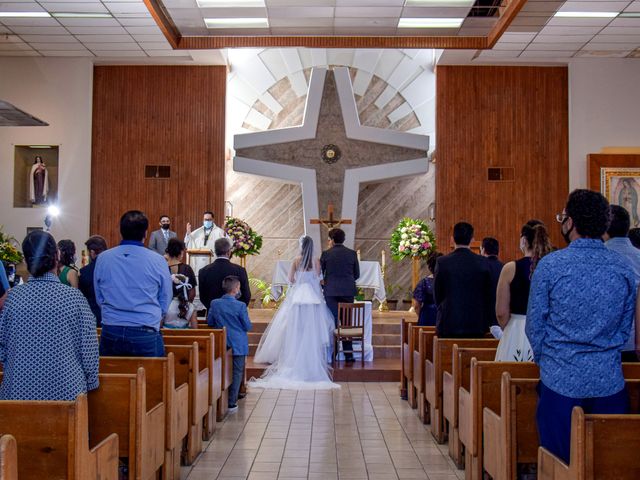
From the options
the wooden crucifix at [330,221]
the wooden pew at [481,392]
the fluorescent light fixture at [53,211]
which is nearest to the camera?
the wooden pew at [481,392]

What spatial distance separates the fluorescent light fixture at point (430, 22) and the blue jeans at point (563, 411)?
32.8 ft

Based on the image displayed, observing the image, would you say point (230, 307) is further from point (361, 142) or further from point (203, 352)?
point (361, 142)

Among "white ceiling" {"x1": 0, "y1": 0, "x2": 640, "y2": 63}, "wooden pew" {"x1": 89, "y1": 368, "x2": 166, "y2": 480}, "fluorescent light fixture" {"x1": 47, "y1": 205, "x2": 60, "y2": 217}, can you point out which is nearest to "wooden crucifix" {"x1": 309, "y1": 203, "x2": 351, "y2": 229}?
"white ceiling" {"x1": 0, "y1": 0, "x2": 640, "y2": 63}

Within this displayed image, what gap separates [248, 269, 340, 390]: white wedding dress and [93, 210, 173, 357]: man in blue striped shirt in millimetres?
4030

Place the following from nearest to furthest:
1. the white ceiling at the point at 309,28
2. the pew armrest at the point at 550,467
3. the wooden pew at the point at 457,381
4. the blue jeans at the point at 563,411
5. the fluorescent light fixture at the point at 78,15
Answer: the pew armrest at the point at 550,467, the blue jeans at the point at 563,411, the wooden pew at the point at 457,381, the white ceiling at the point at 309,28, the fluorescent light fixture at the point at 78,15

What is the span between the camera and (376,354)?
34.9 feet

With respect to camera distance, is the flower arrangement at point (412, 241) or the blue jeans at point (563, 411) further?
the flower arrangement at point (412, 241)

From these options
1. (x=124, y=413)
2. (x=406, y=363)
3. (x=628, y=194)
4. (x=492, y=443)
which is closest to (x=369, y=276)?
(x=406, y=363)

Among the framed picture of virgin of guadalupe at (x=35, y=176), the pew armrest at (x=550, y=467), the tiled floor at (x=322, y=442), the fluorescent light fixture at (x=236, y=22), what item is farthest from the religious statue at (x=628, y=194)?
the pew armrest at (x=550, y=467)

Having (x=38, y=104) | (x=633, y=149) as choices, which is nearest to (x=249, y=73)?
(x=38, y=104)

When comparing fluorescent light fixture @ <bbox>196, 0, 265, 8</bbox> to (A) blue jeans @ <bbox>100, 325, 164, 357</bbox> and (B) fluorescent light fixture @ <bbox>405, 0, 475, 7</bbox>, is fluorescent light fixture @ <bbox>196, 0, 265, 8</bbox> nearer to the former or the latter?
(B) fluorescent light fixture @ <bbox>405, 0, 475, 7</bbox>

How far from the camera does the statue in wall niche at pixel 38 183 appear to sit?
45.1 ft

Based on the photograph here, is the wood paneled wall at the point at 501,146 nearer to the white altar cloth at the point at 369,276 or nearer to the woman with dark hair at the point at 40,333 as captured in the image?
the white altar cloth at the point at 369,276

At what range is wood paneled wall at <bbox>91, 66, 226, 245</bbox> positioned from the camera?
14023 millimetres
